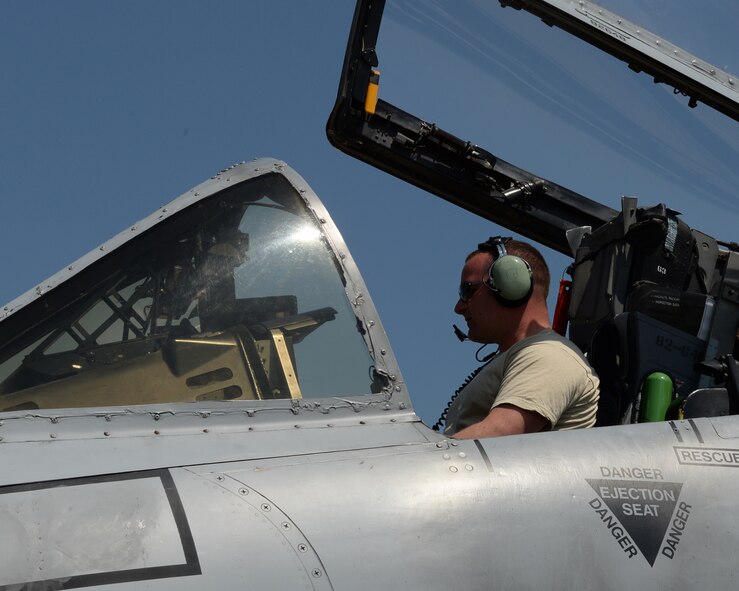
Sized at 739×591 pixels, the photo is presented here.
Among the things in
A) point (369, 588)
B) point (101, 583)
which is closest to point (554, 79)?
point (369, 588)

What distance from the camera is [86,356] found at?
292 cm

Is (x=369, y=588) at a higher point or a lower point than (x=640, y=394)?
lower

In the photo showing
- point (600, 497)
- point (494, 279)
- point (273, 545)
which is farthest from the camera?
point (494, 279)

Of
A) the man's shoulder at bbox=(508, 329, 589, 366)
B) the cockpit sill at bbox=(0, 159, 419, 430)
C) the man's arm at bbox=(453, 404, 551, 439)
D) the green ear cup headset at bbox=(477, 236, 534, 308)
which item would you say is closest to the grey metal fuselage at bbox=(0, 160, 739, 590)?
the cockpit sill at bbox=(0, 159, 419, 430)

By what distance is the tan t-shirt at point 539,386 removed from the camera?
3.16 meters

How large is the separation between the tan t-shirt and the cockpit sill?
1.36 feet

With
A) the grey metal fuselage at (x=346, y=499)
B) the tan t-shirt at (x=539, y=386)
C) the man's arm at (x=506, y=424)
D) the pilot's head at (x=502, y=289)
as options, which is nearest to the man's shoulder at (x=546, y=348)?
the tan t-shirt at (x=539, y=386)

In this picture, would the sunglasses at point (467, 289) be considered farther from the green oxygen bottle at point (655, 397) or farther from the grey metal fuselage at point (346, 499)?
the green oxygen bottle at point (655, 397)

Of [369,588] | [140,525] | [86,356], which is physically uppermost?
[86,356]

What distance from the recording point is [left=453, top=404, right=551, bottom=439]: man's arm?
301 cm

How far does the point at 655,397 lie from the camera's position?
3.85 m

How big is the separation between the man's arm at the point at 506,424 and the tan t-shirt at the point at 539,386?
22 mm

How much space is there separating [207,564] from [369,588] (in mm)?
397

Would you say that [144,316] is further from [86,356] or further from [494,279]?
[494,279]
